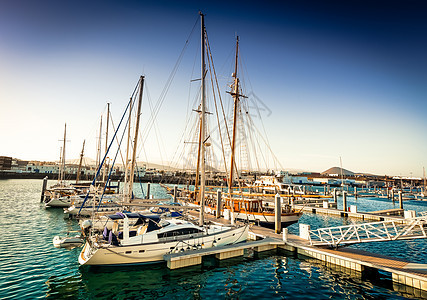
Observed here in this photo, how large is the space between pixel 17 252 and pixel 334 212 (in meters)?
41.9

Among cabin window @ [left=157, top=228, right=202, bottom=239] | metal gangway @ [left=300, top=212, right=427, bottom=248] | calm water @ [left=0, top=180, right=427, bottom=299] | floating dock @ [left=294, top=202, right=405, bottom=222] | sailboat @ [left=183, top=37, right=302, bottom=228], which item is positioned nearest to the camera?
calm water @ [left=0, top=180, right=427, bottom=299]

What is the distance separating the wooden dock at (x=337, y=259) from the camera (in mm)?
12035

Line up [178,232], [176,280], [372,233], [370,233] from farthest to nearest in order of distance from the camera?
[370,233] → [178,232] → [372,233] → [176,280]

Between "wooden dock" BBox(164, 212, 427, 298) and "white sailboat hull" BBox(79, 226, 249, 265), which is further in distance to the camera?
"white sailboat hull" BBox(79, 226, 249, 265)

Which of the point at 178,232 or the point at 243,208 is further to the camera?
the point at 243,208

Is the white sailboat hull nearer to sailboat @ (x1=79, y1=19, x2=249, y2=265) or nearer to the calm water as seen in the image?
sailboat @ (x1=79, y1=19, x2=249, y2=265)

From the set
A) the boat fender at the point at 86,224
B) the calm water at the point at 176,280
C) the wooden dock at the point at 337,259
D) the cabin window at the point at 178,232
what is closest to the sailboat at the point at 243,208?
the wooden dock at the point at 337,259

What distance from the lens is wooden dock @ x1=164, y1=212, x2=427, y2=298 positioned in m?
12.0

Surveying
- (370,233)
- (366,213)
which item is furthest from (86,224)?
(366,213)

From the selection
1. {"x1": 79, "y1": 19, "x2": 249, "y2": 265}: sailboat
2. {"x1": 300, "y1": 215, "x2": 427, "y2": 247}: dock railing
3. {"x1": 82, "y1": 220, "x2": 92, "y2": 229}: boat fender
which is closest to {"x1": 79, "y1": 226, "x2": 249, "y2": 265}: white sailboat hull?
{"x1": 79, "y1": 19, "x2": 249, "y2": 265}: sailboat

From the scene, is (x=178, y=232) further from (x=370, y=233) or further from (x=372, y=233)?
(x=370, y=233)

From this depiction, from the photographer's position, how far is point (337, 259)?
49.1 feet

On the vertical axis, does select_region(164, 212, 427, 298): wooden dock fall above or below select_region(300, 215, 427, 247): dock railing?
below

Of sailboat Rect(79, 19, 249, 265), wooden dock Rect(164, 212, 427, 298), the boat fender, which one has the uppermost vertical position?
the boat fender
